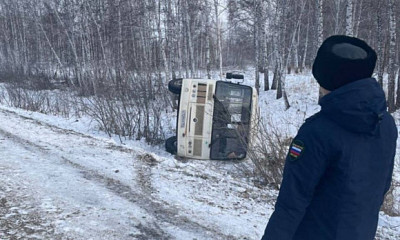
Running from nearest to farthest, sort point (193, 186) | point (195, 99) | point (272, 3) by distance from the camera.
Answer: point (193, 186)
point (195, 99)
point (272, 3)

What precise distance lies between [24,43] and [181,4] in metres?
19.8

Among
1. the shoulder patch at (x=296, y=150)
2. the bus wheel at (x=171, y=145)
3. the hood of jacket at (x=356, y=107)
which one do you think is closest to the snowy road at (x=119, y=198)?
the bus wheel at (x=171, y=145)

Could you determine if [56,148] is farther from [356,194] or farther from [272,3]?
[272,3]

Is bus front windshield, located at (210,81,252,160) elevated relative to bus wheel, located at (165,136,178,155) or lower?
elevated

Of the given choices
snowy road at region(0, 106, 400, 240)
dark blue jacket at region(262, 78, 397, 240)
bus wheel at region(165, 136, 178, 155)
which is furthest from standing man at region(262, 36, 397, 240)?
bus wheel at region(165, 136, 178, 155)

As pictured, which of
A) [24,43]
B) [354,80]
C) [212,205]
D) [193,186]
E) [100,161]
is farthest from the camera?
[24,43]

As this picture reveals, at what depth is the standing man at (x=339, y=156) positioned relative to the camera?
1.55 meters

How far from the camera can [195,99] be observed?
8.19 meters

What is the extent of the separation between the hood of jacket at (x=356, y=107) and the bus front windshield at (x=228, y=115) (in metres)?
6.10

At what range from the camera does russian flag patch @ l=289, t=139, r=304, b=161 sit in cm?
159

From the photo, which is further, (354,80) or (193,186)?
(193,186)

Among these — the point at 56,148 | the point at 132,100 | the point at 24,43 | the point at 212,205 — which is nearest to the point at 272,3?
the point at 132,100

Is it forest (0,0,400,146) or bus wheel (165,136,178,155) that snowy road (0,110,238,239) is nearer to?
bus wheel (165,136,178,155)

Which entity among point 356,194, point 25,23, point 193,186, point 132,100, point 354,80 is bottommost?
point 193,186
